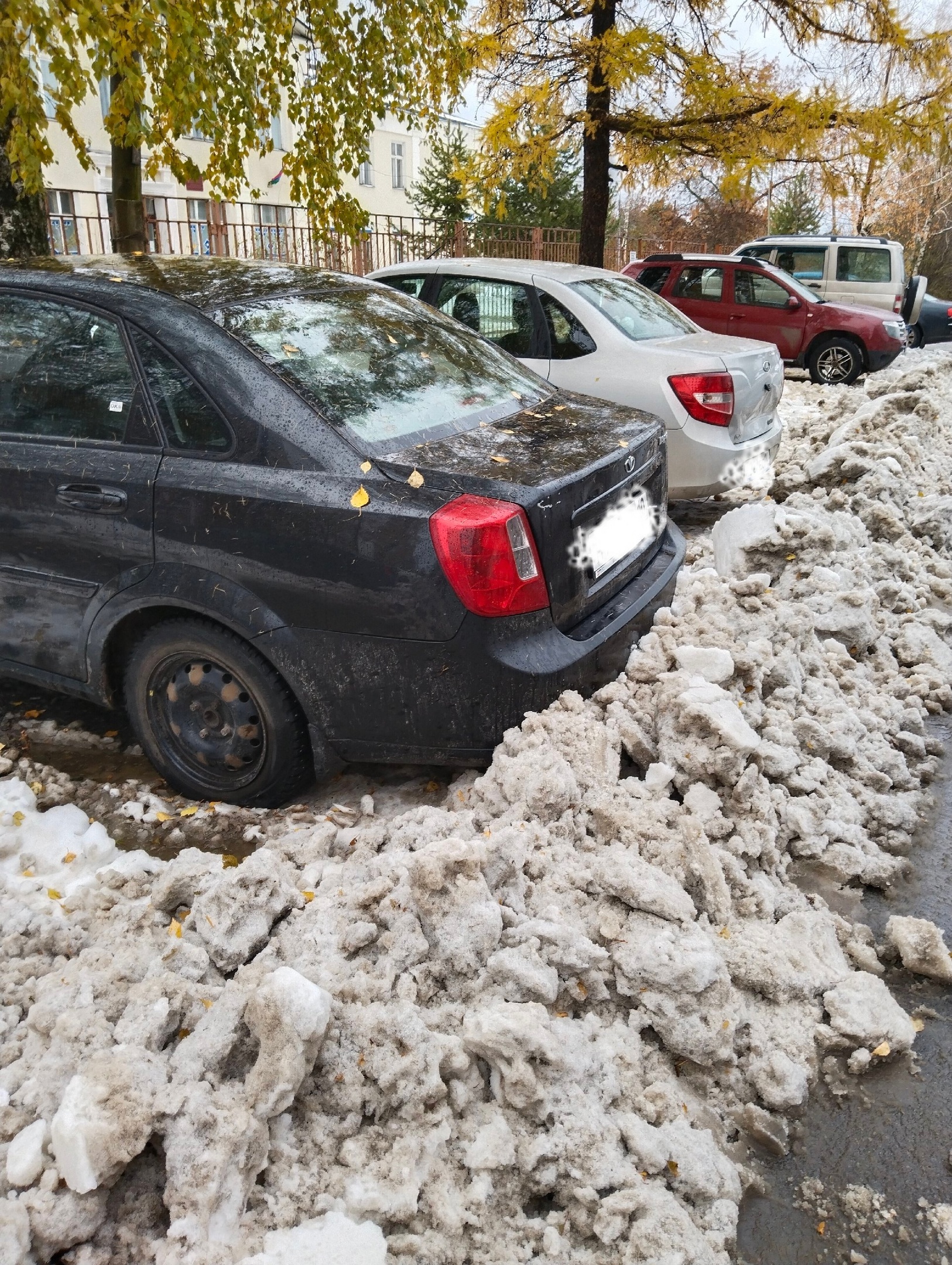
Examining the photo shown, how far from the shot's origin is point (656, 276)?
14.0 meters

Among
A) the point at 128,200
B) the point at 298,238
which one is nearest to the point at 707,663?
the point at 128,200

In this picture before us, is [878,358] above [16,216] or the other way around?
the other way around

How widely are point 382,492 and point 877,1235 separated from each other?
2260 mm

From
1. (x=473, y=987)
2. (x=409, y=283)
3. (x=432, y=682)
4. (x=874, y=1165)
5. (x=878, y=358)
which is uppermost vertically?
(x=409, y=283)

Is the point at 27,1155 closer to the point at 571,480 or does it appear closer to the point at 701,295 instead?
the point at 571,480

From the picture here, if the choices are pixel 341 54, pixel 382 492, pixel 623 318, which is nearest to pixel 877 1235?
pixel 382 492

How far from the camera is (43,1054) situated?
2191 millimetres

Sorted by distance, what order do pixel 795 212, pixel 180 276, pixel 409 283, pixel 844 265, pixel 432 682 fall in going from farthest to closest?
pixel 795 212
pixel 844 265
pixel 409 283
pixel 180 276
pixel 432 682

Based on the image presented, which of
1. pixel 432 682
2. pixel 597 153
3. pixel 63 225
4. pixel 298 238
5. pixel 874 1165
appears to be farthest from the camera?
pixel 298 238

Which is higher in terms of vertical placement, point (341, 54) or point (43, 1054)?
point (341, 54)

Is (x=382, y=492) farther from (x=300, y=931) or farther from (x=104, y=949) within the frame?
(x=104, y=949)

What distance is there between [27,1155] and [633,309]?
6491 millimetres

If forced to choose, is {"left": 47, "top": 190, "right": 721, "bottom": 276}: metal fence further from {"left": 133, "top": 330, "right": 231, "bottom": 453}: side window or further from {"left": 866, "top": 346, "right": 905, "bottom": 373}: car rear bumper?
{"left": 133, "top": 330, "right": 231, "bottom": 453}: side window

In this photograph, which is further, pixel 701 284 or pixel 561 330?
pixel 701 284
